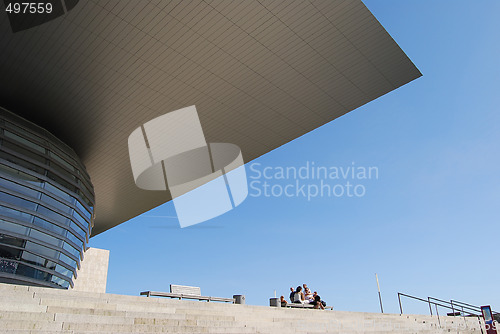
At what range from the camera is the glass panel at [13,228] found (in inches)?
468

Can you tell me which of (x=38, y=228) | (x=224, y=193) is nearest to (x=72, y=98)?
(x=38, y=228)

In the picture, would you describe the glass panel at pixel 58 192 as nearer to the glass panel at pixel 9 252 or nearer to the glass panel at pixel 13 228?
the glass panel at pixel 13 228

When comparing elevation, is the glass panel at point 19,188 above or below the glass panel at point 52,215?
above

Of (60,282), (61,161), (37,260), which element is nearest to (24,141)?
(61,161)

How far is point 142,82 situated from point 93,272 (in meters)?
22.9

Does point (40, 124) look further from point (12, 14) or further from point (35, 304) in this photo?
point (35, 304)

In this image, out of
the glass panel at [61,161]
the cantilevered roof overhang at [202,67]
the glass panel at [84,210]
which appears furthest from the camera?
the glass panel at [84,210]

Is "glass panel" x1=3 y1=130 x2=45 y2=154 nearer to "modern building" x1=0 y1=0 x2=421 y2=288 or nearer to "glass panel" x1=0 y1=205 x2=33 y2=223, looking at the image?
"modern building" x1=0 y1=0 x2=421 y2=288

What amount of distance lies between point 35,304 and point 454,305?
14.4 m

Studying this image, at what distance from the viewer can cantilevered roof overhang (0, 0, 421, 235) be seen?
11.1 metres

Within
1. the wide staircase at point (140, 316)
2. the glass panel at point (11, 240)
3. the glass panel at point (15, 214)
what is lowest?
the wide staircase at point (140, 316)

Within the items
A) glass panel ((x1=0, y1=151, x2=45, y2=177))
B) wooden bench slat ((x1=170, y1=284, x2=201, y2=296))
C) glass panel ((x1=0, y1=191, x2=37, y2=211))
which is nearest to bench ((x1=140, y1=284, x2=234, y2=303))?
wooden bench slat ((x1=170, y1=284, x2=201, y2=296))

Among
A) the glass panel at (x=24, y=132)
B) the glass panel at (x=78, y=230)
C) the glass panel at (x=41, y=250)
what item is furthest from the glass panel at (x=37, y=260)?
the glass panel at (x=24, y=132)

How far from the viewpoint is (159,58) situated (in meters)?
12.4
